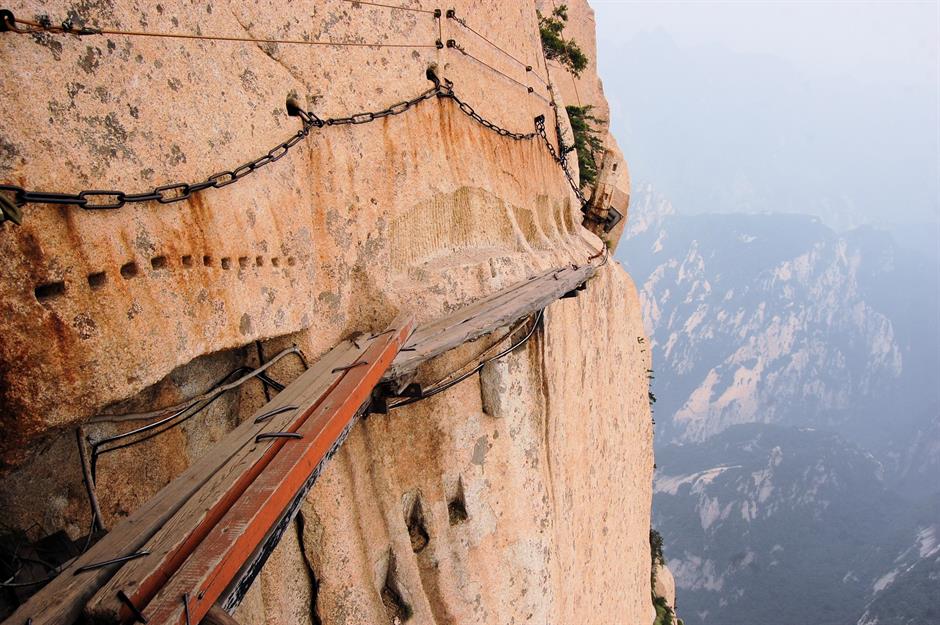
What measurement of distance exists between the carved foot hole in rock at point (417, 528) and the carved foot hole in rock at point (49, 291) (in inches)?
158

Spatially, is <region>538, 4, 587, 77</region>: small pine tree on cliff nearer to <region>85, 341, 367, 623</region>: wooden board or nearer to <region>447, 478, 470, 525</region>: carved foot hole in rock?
<region>447, 478, 470, 525</region>: carved foot hole in rock

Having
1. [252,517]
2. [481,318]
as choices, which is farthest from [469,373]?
[252,517]

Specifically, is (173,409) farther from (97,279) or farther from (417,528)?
(417,528)


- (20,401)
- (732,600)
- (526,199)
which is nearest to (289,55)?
(20,401)

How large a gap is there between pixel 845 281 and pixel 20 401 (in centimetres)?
16856

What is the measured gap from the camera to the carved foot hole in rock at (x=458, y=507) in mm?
6285

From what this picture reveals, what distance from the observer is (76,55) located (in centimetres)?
311

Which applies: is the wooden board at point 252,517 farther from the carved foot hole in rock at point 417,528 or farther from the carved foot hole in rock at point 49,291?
the carved foot hole in rock at point 417,528

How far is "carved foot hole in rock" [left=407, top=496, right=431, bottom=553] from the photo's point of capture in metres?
6.06

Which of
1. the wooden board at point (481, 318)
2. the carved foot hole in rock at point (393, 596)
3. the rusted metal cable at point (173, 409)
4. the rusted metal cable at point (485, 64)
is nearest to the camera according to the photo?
the rusted metal cable at point (173, 409)

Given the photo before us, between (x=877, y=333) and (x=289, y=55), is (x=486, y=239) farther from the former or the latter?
(x=877, y=333)

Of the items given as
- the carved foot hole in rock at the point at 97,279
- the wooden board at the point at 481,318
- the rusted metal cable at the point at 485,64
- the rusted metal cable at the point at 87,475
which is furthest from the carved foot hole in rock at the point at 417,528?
the rusted metal cable at the point at 485,64

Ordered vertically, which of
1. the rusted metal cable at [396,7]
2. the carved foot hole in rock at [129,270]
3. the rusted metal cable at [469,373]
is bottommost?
the rusted metal cable at [469,373]

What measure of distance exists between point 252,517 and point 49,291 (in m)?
1.64
